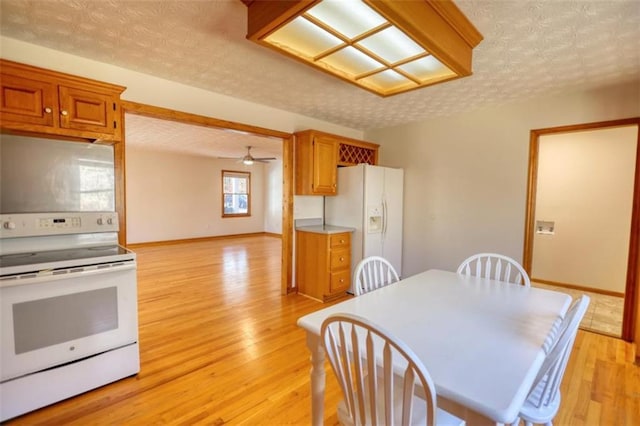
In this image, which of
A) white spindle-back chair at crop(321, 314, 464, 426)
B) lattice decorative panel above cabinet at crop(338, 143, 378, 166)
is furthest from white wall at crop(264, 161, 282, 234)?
white spindle-back chair at crop(321, 314, 464, 426)

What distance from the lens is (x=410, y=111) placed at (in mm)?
3754

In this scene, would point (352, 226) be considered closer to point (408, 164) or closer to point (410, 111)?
point (408, 164)

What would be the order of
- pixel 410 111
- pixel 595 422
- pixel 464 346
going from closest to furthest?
1. pixel 464 346
2. pixel 595 422
3. pixel 410 111

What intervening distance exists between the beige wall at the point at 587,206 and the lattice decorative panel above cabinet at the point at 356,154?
2591mm

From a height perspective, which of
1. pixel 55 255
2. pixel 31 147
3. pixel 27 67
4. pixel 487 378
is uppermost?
pixel 27 67

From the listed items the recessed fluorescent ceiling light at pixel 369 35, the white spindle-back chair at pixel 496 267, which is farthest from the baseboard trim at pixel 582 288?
the recessed fluorescent ceiling light at pixel 369 35

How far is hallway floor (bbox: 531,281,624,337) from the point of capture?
9.81ft

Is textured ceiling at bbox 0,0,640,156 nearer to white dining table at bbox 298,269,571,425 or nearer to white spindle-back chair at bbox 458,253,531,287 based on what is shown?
white spindle-back chair at bbox 458,253,531,287

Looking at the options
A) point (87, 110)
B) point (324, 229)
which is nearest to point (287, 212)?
point (324, 229)

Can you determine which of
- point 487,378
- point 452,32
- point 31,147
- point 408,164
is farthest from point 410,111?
point 31,147

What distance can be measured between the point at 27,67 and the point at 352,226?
10.8ft

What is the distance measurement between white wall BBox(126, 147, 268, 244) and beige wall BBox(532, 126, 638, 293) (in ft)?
24.5

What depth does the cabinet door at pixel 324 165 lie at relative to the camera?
378 cm

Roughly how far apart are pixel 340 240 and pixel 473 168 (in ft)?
6.25
